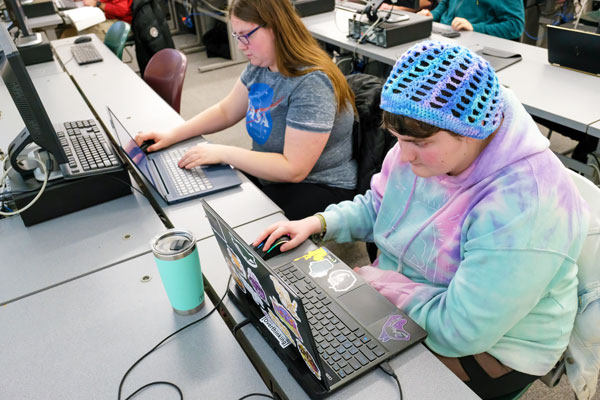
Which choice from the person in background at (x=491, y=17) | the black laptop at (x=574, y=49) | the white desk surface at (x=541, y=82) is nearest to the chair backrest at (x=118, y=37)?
the white desk surface at (x=541, y=82)

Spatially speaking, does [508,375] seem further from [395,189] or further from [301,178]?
[301,178]

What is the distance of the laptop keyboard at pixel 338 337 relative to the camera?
2.70 feet

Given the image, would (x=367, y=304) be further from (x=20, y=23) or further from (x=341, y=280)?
(x=20, y=23)

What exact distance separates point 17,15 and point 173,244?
2596 mm

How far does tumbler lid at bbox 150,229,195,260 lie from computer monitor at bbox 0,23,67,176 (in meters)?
0.54

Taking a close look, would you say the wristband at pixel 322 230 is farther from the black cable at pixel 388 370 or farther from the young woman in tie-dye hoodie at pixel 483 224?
the black cable at pixel 388 370

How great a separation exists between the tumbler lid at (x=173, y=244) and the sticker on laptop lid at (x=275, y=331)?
19 centimetres

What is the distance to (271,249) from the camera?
107cm

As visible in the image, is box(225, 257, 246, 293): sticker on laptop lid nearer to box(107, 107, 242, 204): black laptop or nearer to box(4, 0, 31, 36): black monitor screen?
box(107, 107, 242, 204): black laptop

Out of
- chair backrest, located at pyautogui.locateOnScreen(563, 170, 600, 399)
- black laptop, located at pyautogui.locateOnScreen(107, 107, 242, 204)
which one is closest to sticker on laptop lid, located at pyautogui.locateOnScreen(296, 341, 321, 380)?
chair backrest, located at pyautogui.locateOnScreen(563, 170, 600, 399)

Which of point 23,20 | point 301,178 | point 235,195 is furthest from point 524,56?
point 23,20

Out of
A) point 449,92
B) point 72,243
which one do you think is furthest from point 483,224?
point 72,243

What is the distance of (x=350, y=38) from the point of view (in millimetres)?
2768

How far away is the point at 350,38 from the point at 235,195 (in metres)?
1.77
